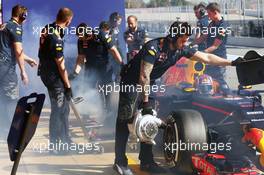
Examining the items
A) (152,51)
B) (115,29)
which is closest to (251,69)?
(152,51)

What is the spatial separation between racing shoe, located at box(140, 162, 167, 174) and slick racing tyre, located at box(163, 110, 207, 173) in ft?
1.37

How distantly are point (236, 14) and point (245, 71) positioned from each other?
2209 cm

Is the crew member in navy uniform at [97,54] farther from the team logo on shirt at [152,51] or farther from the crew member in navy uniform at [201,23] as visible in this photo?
the team logo on shirt at [152,51]

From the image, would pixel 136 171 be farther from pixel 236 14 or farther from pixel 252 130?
pixel 236 14

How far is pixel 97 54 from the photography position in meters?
7.55

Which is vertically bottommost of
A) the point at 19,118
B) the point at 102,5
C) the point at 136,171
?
the point at 136,171

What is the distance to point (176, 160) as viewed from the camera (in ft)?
15.8

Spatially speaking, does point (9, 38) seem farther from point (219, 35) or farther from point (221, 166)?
point (221, 166)

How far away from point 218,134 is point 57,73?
7.13 ft

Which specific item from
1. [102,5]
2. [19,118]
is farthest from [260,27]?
[19,118]

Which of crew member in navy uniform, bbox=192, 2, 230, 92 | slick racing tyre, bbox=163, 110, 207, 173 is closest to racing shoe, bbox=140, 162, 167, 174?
slick racing tyre, bbox=163, 110, 207, 173

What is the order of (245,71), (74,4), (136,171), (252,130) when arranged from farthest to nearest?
(74,4)
(136,171)
(245,71)
(252,130)

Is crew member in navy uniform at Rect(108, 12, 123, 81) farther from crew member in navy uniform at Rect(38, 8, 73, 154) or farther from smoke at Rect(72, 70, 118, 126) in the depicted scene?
crew member in navy uniform at Rect(38, 8, 73, 154)

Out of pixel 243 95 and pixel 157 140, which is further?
pixel 157 140
